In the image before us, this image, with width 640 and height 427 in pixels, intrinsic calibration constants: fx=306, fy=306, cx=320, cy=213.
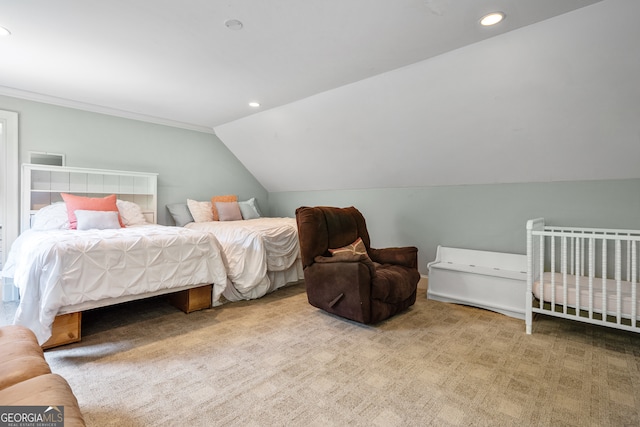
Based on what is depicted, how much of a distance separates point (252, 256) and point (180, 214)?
1.83 m

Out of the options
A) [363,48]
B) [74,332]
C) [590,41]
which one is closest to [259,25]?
[363,48]

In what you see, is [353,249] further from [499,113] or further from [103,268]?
[103,268]

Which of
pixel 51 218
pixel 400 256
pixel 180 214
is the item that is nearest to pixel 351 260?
pixel 400 256

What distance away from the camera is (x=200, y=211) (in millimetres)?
4504

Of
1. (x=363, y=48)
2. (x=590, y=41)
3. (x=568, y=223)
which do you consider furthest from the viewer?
(x=568, y=223)

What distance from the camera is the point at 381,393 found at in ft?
5.54

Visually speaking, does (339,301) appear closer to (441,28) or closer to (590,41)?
(441,28)

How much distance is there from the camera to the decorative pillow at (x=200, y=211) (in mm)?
4465

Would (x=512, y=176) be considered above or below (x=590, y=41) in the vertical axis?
below

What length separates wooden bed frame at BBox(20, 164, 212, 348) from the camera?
224 centimetres

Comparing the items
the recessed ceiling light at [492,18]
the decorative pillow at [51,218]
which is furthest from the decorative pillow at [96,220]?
the recessed ceiling light at [492,18]

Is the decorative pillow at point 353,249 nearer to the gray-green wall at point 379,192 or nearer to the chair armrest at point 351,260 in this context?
the chair armrest at point 351,260

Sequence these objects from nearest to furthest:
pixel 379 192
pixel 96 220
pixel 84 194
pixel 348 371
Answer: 1. pixel 348 371
2. pixel 96 220
3. pixel 84 194
4. pixel 379 192

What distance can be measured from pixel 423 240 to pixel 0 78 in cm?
487
